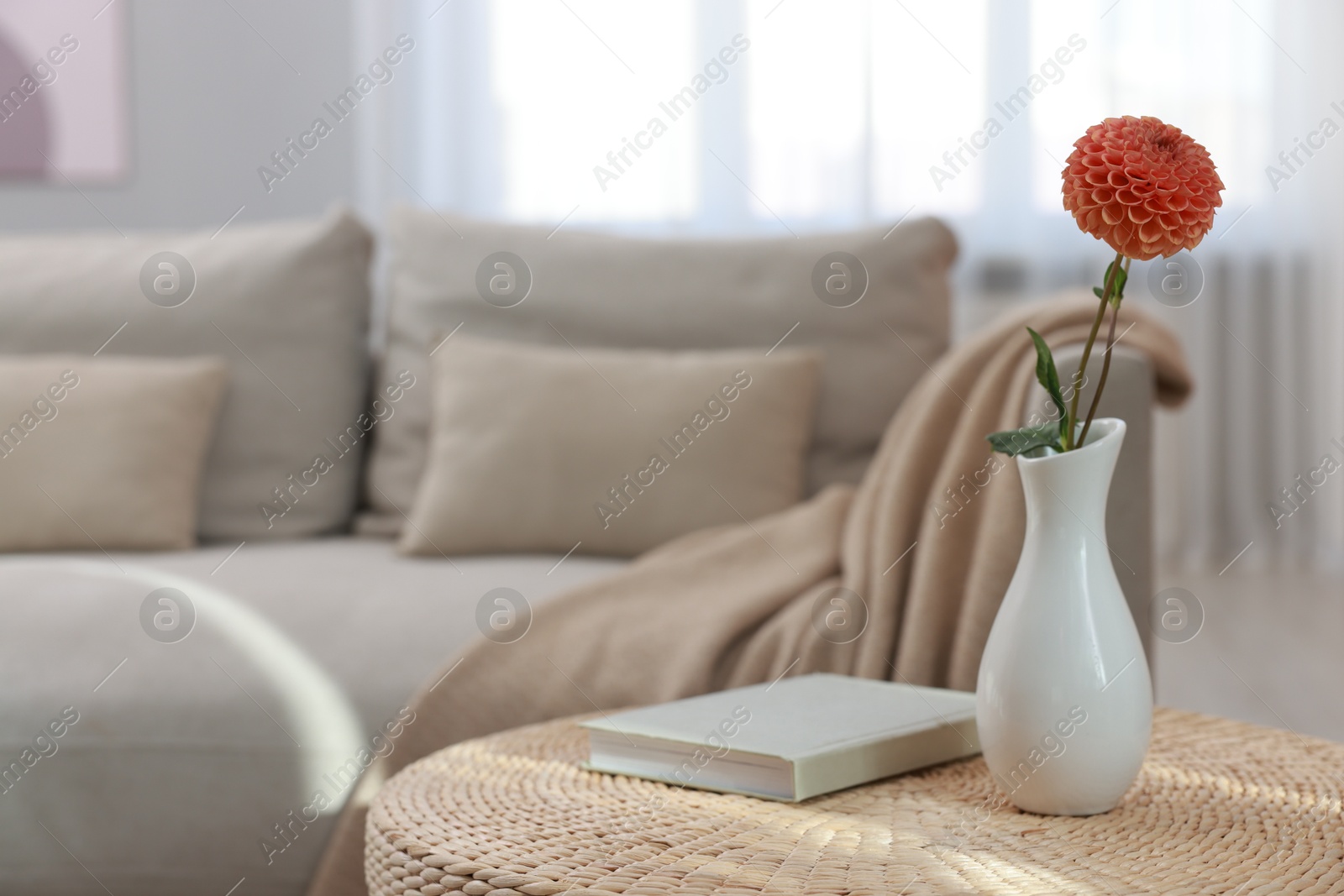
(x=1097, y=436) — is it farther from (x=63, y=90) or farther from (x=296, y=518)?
(x=63, y=90)

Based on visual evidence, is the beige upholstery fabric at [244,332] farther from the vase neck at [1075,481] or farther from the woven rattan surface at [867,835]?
the vase neck at [1075,481]

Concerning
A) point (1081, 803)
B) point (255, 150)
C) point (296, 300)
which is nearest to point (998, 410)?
point (1081, 803)

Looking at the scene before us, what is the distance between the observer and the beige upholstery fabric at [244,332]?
1.70 m

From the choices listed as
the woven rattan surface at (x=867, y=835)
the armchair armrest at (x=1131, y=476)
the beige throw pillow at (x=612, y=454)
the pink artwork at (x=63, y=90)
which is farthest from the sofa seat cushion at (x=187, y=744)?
the pink artwork at (x=63, y=90)

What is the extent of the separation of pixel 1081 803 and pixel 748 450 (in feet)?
2.88

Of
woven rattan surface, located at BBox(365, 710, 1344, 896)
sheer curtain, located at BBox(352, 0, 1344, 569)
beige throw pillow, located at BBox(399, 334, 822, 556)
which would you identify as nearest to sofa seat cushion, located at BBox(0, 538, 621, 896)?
beige throw pillow, located at BBox(399, 334, 822, 556)

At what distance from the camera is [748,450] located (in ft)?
5.06

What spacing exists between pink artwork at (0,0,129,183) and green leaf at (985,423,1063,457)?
10.4ft

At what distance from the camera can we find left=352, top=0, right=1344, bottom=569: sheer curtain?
3.22 m

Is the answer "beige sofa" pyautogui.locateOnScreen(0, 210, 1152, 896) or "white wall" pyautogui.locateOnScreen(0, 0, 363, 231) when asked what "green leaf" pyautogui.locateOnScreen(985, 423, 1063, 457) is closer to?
"beige sofa" pyautogui.locateOnScreen(0, 210, 1152, 896)

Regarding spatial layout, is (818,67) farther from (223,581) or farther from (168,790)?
(168,790)

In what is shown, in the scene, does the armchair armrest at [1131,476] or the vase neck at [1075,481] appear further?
the armchair armrest at [1131,476]

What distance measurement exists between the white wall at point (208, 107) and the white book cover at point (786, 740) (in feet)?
9.26

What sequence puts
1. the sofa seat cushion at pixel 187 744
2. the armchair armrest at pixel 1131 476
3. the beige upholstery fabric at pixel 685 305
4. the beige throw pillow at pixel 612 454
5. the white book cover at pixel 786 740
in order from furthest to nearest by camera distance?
the beige upholstery fabric at pixel 685 305, the beige throw pillow at pixel 612 454, the sofa seat cushion at pixel 187 744, the armchair armrest at pixel 1131 476, the white book cover at pixel 786 740
